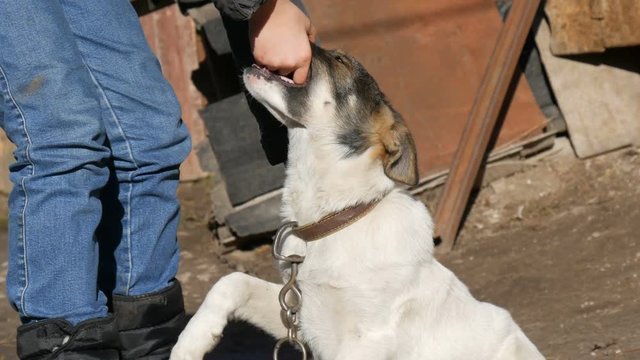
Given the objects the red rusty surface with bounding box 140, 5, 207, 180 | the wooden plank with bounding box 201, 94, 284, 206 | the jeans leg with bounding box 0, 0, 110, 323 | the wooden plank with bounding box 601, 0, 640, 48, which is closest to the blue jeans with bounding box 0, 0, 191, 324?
the jeans leg with bounding box 0, 0, 110, 323

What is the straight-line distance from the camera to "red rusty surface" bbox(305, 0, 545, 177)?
22.0 ft

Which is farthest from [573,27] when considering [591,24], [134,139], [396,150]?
[134,139]

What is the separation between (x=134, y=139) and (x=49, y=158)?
40 cm

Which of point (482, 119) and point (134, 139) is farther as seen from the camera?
point (482, 119)

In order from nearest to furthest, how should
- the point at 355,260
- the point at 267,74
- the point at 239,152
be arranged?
the point at 355,260 → the point at 267,74 → the point at 239,152

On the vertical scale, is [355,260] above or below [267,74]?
below

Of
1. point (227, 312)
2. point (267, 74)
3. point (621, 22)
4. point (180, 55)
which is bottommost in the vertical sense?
point (180, 55)

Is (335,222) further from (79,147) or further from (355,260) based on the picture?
(79,147)

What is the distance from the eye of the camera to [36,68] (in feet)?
11.4

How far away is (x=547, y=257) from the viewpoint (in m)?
5.98

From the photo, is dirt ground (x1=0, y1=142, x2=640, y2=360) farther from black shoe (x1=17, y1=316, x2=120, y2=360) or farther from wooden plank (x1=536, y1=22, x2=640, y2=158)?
black shoe (x1=17, y1=316, x2=120, y2=360)

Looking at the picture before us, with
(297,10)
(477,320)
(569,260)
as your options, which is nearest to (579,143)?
(569,260)

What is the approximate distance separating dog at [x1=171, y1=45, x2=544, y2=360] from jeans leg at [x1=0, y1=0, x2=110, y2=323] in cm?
47

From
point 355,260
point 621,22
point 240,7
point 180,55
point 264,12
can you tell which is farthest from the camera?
point 180,55
